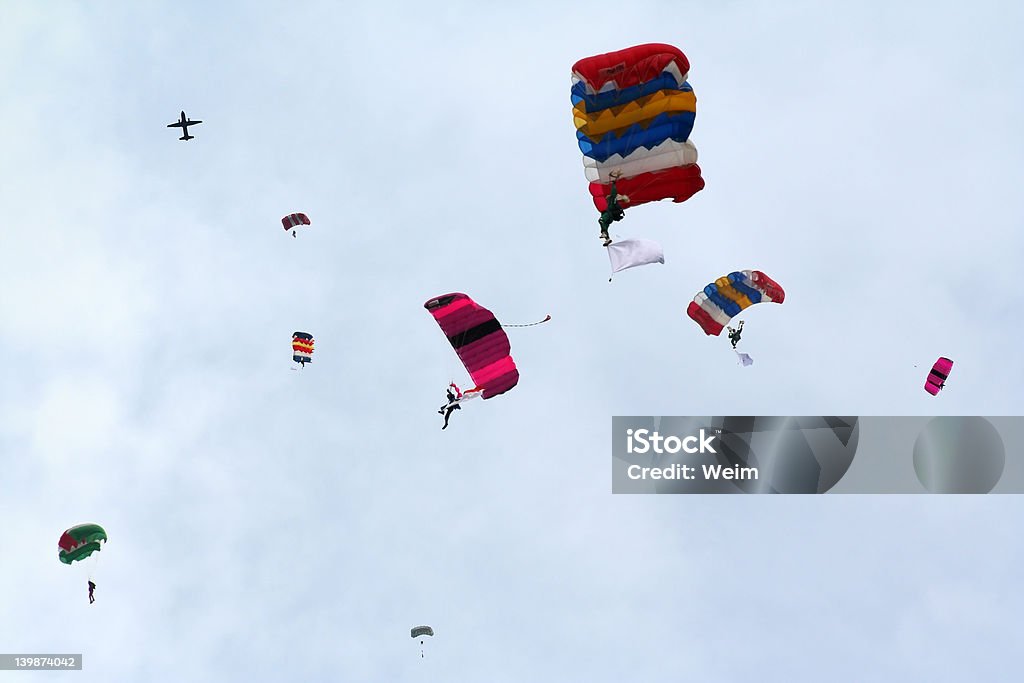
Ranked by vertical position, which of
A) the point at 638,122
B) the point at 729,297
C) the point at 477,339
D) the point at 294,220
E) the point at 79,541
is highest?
the point at 294,220

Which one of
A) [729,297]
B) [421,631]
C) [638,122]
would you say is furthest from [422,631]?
[638,122]

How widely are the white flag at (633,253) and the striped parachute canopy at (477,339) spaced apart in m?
4.23

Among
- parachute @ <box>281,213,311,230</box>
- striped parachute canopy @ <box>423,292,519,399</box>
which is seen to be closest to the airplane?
parachute @ <box>281,213,311,230</box>

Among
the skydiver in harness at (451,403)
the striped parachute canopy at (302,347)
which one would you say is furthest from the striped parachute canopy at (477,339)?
the striped parachute canopy at (302,347)

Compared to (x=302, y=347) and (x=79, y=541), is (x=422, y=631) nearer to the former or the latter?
(x=79, y=541)

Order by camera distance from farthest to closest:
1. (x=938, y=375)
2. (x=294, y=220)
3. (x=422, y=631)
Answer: (x=294, y=220)
(x=938, y=375)
(x=422, y=631)

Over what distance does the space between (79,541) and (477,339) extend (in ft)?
56.5

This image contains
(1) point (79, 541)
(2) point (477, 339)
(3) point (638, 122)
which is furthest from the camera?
(1) point (79, 541)

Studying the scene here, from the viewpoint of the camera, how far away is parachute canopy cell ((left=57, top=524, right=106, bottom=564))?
46.4 m

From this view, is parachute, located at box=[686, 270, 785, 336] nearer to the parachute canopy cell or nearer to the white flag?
the white flag

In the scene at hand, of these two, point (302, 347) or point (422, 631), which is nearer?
point (422, 631)

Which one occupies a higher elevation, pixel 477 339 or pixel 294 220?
pixel 294 220

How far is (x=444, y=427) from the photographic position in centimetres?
3969

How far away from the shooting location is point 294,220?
59.4 m
